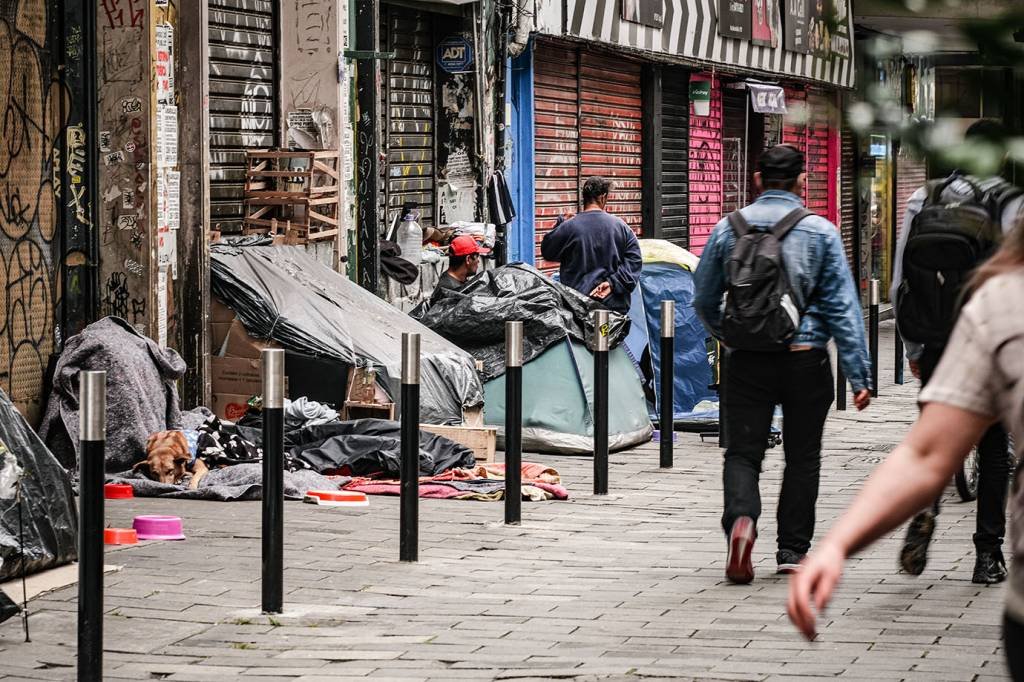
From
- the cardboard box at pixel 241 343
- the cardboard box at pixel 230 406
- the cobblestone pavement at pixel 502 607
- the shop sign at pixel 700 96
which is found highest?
the shop sign at pixel 700 96

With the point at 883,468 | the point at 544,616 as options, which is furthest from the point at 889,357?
the point at 883,468

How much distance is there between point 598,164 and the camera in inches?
741

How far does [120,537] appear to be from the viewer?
294 inches

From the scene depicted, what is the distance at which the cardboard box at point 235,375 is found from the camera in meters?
10.7

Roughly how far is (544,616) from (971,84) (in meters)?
4.67

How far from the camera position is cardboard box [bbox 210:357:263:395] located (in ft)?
35.0


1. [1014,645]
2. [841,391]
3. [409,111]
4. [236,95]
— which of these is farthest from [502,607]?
[409,111]

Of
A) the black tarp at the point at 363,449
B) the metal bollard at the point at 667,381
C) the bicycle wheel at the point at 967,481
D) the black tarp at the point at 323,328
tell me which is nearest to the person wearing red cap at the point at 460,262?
the black tarp at the point at 323,328

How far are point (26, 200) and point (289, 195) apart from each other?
9.09ft

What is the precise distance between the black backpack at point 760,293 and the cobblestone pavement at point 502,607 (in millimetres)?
977

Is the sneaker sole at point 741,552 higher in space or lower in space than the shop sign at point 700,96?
lower

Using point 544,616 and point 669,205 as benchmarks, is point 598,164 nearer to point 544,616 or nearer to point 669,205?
point 669,205

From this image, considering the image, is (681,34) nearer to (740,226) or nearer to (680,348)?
(680,348)

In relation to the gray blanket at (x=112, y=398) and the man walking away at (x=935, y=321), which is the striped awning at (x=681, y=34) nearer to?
the gray blanket at (x=112, y=398)
